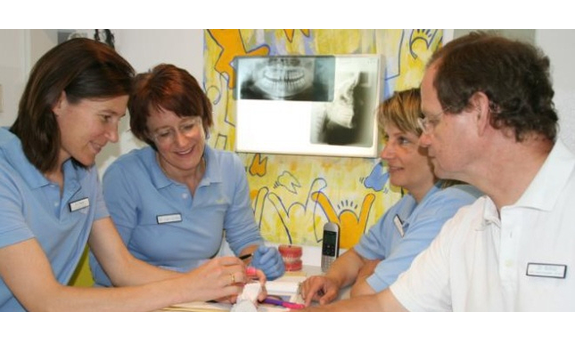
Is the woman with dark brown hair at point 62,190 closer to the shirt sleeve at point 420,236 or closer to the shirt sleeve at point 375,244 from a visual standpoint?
the shirt sleeve at point 420,236

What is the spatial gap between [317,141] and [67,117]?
1.16 metres

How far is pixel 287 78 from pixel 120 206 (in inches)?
36.1

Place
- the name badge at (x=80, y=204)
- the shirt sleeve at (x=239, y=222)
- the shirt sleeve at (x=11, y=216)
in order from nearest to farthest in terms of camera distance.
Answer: the shirt sleeve at (x=11, y=216), the name badge at (x=80, y=204), the shirt sleeve at (x=239, y=222)

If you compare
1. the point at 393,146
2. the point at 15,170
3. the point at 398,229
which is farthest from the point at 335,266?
the point at 15,170

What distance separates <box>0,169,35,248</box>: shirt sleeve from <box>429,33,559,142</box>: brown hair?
104cm

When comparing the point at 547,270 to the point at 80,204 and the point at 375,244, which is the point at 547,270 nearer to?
the point at 375,244

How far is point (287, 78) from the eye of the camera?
2391mm

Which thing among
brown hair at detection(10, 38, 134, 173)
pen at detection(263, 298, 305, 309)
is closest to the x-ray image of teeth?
brown hair at detection(10, 38, 134, 173)

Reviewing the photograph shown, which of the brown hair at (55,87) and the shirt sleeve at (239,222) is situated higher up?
the brown hair at (55,87)

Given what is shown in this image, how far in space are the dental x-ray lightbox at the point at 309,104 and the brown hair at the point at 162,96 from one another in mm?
455

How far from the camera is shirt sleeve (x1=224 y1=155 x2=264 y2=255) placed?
222 centimetres

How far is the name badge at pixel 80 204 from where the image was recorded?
5.22 ft

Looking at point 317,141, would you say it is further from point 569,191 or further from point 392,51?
point 569,191

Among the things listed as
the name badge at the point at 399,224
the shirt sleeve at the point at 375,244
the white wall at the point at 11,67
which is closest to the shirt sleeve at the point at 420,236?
the name badge at the point at 399,224
